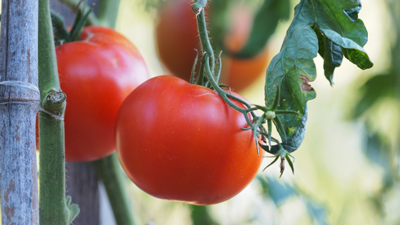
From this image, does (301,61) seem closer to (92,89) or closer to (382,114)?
(92,89)

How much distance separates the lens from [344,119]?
1.26 metres

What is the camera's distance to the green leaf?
0.41 meters

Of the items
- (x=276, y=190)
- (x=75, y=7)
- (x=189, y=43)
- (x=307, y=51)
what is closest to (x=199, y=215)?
(x=276, y=190)

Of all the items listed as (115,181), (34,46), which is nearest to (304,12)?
(34,46)

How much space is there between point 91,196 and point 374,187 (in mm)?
806

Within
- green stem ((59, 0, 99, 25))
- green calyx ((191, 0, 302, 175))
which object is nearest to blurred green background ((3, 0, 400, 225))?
green stem ((59, 0, 99, 25))

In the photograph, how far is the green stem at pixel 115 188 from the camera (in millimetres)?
703

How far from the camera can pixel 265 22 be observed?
Result: 0.78 metres

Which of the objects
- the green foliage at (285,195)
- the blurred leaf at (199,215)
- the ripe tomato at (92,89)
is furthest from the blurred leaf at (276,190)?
the ripe tomato at (92,89)

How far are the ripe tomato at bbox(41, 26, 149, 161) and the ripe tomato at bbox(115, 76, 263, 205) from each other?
10 centimetres

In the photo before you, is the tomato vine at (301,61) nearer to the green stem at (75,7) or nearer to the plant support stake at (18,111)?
the plant support stake at (18,111)

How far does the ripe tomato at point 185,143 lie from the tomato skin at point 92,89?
0.10 m

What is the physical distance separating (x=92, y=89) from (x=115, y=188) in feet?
0.69

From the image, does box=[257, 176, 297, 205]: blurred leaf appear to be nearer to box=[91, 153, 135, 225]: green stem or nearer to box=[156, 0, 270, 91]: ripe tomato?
box=[156, 0, 270, 91]: ripe tomato
